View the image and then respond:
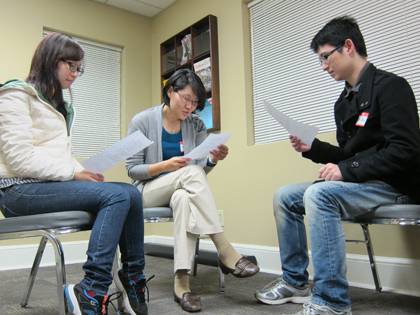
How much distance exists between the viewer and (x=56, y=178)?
1.23 meters

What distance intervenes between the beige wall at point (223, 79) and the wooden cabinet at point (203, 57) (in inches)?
2.2

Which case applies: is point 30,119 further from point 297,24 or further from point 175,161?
point 297,24

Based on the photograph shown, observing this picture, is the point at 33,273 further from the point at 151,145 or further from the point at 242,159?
the point at 242,159

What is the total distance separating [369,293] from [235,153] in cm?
124

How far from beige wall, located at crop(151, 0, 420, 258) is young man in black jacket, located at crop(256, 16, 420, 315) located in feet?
2.06

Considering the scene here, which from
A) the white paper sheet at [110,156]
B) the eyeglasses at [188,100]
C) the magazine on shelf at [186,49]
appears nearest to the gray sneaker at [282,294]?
the white paper sheet at [110,156]

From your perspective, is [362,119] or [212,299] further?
[212,299]

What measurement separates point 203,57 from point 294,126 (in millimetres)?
1643

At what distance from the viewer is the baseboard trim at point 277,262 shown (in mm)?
1737

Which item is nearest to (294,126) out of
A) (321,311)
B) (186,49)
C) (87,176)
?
(321,311)

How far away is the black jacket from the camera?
4.14 ft

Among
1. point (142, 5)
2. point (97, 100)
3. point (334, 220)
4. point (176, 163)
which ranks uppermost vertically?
point (142, 5)

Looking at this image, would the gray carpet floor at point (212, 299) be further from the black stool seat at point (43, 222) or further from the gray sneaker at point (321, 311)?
the black stool seat at point (43, 222)

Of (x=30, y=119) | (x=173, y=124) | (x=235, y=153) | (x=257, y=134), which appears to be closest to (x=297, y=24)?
→ (x=257, y=134)
